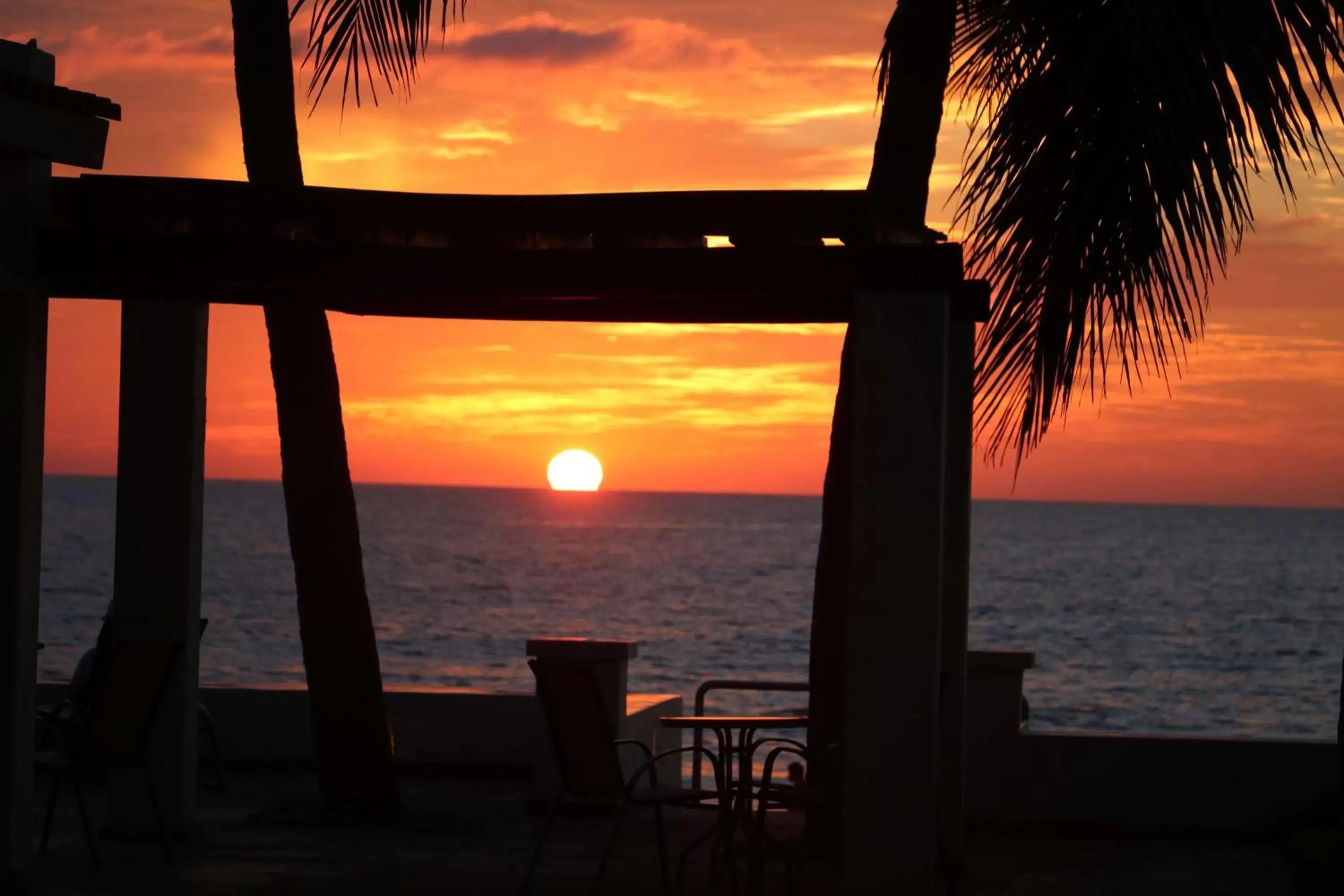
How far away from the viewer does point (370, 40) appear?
8.73 meters

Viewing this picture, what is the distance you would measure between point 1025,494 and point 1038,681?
418 centimetres

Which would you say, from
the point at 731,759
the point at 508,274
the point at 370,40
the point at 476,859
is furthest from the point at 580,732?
the point at 370,40

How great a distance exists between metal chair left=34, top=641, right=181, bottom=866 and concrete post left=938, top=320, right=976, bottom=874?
9.81 ft

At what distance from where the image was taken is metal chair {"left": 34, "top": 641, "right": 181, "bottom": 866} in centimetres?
630

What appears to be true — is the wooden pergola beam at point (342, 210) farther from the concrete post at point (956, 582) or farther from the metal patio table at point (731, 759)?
the metal patio table at point (731, 759)

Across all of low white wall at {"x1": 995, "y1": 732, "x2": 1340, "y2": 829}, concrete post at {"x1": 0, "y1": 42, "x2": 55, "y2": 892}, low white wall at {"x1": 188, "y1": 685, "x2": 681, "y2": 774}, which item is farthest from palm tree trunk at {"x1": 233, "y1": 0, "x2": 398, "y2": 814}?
low white wall at {"x1": 995, "y1": 732, "x2": 1340, "y2": 829}

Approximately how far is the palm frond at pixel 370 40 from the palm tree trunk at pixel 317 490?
57 centimetres

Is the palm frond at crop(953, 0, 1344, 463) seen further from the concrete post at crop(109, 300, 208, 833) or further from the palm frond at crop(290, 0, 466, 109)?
the concrete post at crop(109, 300, 208, 833)

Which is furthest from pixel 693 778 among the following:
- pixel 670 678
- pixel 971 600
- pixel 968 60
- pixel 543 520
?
pixel 543 520

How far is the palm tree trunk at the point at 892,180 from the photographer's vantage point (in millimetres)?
7293

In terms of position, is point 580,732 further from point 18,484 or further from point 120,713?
point 18,484

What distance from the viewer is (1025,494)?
37781 millimetres

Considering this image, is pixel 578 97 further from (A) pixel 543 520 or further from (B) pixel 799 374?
(A) pixel 543 520

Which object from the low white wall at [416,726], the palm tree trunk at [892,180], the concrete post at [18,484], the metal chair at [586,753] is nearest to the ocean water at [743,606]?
the low white wall at [416,726]
